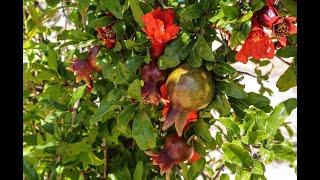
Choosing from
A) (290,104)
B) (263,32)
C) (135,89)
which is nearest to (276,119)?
(290,104)

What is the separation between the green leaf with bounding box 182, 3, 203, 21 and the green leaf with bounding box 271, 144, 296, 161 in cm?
26

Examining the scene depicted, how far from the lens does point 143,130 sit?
3.54ft

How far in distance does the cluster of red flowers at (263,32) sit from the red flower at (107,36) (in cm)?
30

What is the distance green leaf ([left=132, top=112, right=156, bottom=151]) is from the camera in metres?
1.07

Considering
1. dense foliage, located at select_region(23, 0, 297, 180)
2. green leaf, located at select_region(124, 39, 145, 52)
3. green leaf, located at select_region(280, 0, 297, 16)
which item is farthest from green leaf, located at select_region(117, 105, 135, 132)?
green leaf, located at select_region(280, 0, 297, 16)

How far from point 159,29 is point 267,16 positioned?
19 centimetres

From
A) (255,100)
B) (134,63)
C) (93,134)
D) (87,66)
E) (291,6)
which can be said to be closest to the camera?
(291,6)

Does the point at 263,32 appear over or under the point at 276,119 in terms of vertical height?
over

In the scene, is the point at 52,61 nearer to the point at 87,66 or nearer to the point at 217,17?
the point at 87,66

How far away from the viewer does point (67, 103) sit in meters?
1.43

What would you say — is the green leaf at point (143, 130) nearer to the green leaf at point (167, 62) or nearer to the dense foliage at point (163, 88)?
the dense foliage at point (163, 88)

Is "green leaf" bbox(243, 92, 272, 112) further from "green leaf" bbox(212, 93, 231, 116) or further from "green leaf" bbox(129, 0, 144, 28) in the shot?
"green leaf" bbox(129, 0, 144, 28)
